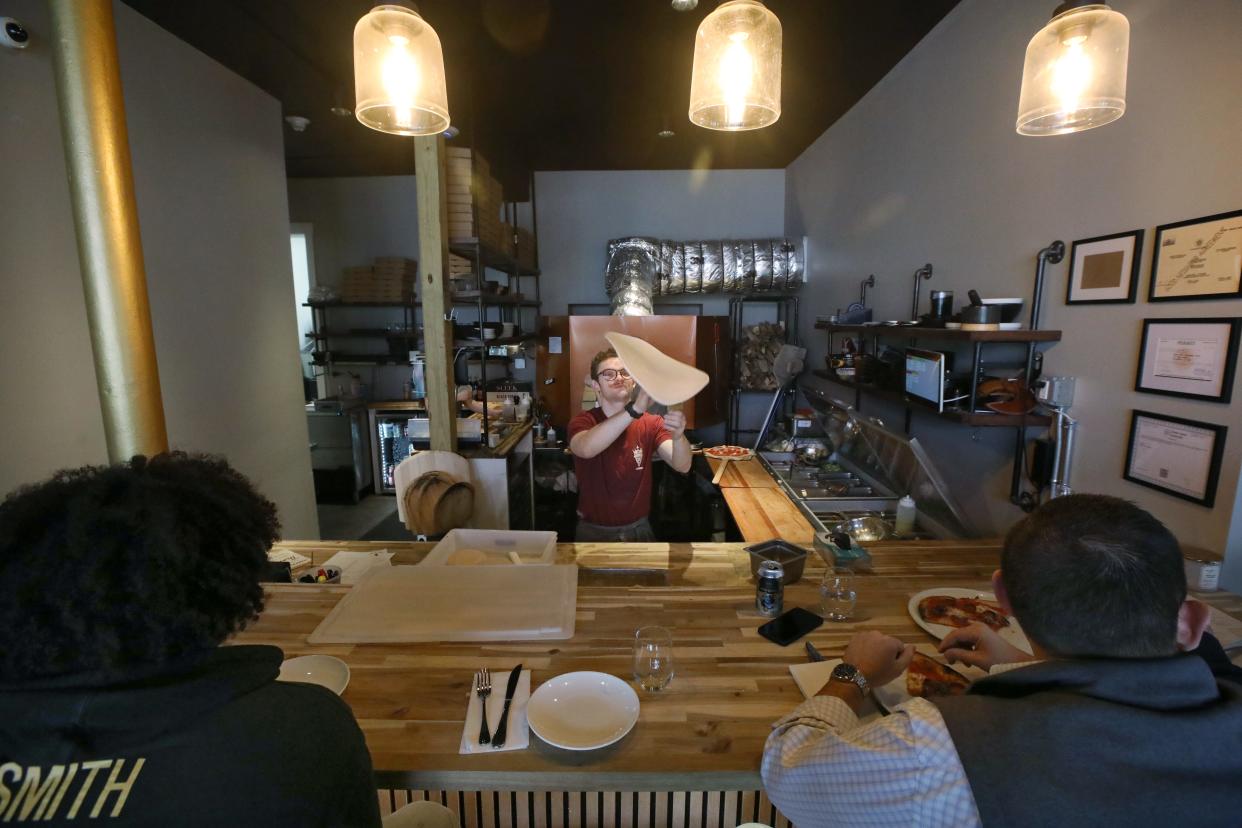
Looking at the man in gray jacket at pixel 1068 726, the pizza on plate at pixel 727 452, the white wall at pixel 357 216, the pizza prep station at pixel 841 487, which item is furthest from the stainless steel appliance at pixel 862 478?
the white wall at pixel 357 216

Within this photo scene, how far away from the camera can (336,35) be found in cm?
269

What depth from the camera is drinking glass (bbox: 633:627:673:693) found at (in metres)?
1.08

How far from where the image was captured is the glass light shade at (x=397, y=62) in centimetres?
132

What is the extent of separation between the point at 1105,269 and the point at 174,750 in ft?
7.76

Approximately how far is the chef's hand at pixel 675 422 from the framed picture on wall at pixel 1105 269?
134 centimetres

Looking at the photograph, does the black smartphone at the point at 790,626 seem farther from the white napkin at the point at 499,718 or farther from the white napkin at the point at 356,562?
the white napkin at the point at 356,562

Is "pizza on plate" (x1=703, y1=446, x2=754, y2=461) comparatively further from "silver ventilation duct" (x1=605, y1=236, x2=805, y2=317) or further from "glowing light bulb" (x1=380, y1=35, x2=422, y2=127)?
"glowing light bulb" (x1=380, y1=35, x2=422, y2=127)

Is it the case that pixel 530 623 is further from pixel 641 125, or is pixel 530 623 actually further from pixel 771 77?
pixel 641 125

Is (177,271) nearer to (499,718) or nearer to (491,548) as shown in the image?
(491,548)

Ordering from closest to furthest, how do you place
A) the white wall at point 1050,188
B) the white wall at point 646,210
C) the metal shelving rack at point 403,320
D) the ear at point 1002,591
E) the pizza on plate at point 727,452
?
1. the ear at point 1002,591
2. the white wall at point 1050,188
3. the pizza on plate at point 727,452
4. the metal shelving rack at point 403,320
5. the white wall at point 646,210

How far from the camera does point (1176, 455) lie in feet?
4.96

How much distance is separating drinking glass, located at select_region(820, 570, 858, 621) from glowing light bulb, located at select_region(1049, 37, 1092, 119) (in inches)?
43.8

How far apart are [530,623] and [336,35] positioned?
2897 mm

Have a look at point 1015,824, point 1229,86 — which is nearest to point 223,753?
point 1015,824
